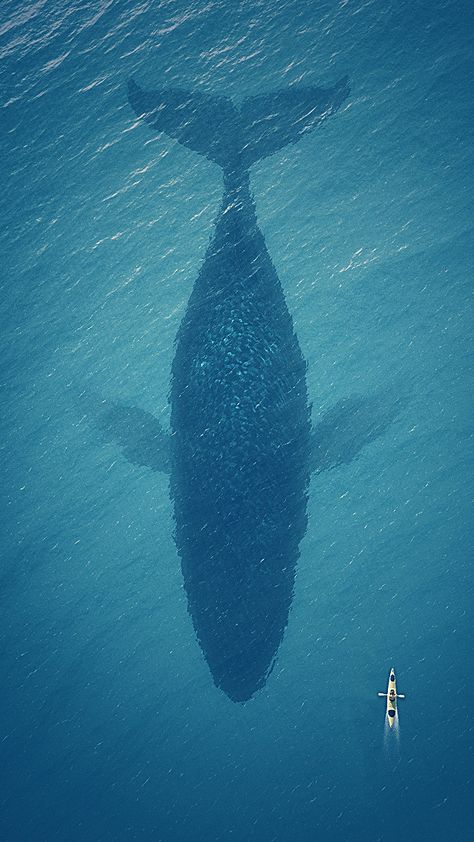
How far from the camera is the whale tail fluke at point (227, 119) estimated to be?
645 centimetres

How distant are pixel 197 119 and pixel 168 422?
5.33 m

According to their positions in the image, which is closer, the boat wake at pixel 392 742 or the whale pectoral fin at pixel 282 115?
the whale pectoral fin at pixel 282 115

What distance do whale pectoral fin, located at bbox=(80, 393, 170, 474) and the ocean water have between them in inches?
9.9

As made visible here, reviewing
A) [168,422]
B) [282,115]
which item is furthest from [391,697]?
[282,115]

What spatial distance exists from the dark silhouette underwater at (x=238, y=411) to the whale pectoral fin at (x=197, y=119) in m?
0.02

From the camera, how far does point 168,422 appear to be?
9438 mm

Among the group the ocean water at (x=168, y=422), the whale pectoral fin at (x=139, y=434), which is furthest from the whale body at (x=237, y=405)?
the ocean water at (x=168, y=422)

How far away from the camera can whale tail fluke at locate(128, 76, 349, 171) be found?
6453 millimetres

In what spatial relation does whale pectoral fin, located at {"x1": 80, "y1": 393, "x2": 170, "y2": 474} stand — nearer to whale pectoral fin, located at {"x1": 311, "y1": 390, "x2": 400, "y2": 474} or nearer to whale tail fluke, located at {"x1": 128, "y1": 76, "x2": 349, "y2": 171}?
whale pectoral fin, located at {"x1": 311, "y1": 390, "x2": 400, "y2": 474}

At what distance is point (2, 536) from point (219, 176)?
835 centimetres

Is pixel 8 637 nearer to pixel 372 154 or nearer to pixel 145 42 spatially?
pixel 145 42

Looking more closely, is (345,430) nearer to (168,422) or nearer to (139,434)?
(139,434)

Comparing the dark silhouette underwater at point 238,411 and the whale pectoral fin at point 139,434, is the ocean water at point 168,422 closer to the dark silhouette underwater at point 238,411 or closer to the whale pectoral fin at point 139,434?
the whale pectoral fin at point 139,434

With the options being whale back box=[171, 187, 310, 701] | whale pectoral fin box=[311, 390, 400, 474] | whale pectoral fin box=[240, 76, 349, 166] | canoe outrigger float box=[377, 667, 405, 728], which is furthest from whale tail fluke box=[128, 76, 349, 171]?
canoe outrigger float box=[377, 667, 405, 728]
